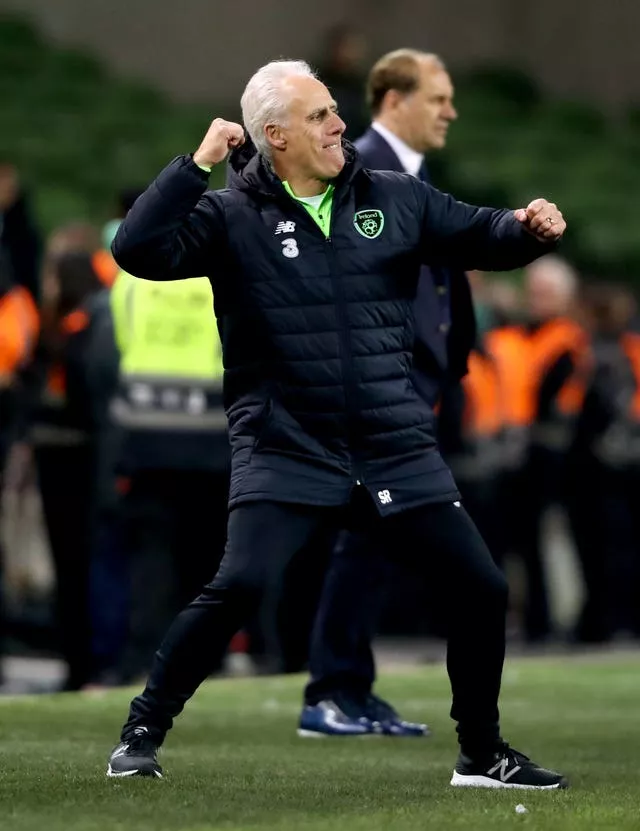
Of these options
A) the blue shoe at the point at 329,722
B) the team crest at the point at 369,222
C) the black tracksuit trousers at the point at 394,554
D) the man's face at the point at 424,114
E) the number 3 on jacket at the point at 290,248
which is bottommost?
the blue shoe at the point at 329,722

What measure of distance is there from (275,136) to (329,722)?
2.47 metres

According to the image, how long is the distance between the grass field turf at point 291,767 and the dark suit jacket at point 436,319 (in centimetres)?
127

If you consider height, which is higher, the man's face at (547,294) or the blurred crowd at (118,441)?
the man's face at (547,294)

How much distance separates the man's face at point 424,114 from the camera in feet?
29.1

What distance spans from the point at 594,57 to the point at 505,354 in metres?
13.2

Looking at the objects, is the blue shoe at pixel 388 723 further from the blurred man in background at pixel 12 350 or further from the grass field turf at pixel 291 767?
the blurred man in background at pixel 12 350

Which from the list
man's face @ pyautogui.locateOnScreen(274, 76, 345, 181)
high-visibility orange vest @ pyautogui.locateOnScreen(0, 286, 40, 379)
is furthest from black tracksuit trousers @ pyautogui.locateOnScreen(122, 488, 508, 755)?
high-visibility orange vest @ pyautogui.locateOnScreen(0, 286, 40, 379)

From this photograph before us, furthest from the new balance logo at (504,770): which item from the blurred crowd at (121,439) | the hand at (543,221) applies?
the blurred crowd at (121,439)

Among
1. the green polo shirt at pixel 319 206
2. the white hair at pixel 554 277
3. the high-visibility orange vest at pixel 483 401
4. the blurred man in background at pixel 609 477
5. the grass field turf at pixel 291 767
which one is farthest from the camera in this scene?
the blurred man in background at pixel 609 477

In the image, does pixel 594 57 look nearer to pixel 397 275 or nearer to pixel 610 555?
pixel 610 555

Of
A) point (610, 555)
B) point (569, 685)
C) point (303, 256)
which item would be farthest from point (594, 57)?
point (303, 256)

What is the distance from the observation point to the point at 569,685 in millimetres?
11102

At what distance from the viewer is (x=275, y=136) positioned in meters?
6.75

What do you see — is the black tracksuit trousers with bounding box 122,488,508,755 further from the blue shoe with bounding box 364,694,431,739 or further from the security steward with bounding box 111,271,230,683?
the security steward with bounding box 111,271,230,683
